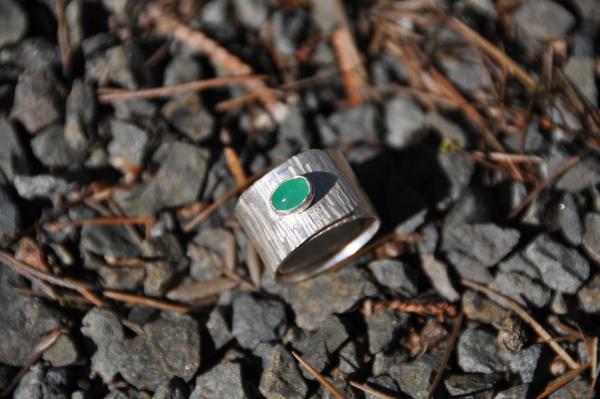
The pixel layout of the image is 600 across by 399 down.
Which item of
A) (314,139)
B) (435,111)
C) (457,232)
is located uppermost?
(314,139)

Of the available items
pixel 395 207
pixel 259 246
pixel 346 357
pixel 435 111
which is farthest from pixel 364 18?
pixel 346 357

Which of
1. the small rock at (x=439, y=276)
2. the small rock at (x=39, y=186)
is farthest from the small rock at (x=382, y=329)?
the small rock at (x=39, y=186)

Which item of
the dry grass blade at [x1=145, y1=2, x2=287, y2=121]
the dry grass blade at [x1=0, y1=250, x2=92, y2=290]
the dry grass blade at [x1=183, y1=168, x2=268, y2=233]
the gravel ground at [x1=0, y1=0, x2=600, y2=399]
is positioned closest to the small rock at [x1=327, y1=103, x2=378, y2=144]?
the gravel ground at [x1=0, y1=0, x2=600, y2=399]

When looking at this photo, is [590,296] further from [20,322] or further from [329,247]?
[20,322]

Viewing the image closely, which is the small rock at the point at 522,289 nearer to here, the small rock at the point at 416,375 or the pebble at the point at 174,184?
the small rock at the point at 416,375

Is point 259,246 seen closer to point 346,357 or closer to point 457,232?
point 346,357

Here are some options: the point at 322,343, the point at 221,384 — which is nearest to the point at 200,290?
the point at 221,384
